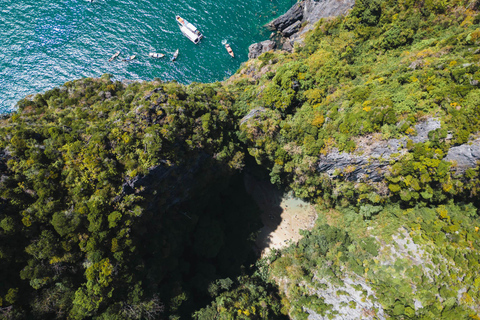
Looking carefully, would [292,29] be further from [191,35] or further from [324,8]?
[191,35]

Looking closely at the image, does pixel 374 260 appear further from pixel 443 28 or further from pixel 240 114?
pixel 443 28

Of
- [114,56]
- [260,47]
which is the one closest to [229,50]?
[260,47]

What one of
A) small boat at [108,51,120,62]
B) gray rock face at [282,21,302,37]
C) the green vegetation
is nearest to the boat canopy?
small boat at [108,51,120,62]

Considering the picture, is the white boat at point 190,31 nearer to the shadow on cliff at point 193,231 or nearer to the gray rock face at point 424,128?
the shadow on cliff at point 193,231

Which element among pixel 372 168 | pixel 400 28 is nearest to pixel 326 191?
pixel 372 168

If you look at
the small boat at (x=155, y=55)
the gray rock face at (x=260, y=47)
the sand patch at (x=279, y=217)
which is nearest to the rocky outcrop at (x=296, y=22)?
the gray rock face at (x=260, y=47)

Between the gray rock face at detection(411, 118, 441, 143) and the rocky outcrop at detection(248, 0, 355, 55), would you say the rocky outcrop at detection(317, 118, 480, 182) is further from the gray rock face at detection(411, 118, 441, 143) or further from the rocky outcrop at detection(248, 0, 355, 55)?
the rocky outcrop at detection(248, 0, 355, 55)
